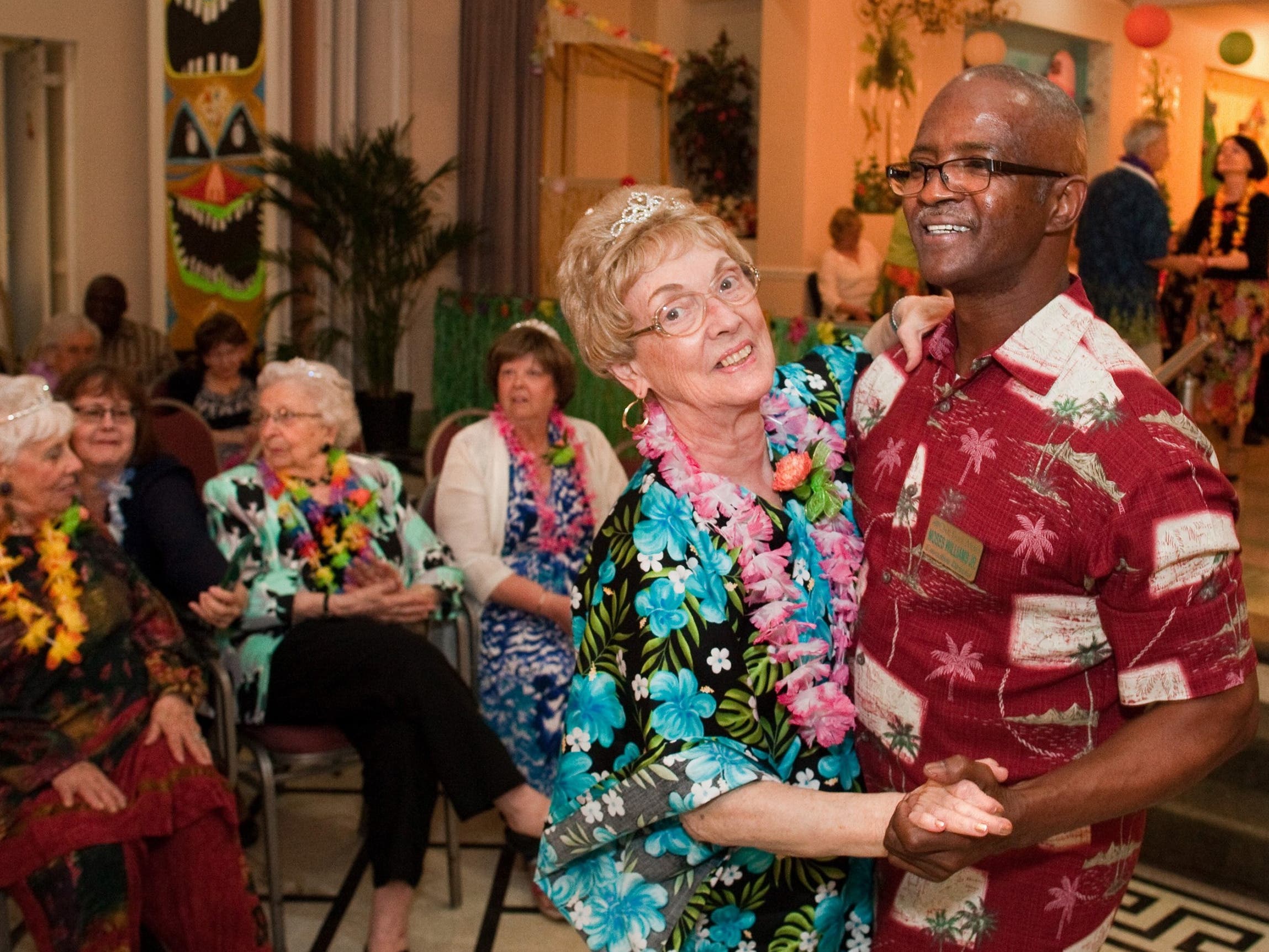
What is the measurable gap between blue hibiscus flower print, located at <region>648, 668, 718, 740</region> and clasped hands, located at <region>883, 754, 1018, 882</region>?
0.79 feet

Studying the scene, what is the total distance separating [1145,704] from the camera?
134 cm

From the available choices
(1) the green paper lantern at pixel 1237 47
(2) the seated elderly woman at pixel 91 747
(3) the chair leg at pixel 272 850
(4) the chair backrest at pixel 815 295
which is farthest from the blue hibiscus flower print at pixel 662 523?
(1) the green paper lantern at pixel 1237 47

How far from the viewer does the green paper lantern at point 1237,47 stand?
38.5 ft

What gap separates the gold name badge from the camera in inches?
55.9

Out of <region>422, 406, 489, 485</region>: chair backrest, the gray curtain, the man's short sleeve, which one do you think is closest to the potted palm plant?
the gray curtain

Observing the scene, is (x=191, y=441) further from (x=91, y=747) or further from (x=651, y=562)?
(x=651, y=562)

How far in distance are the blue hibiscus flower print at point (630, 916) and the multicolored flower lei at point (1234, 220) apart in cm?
581

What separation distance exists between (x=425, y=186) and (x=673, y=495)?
20.0 ft

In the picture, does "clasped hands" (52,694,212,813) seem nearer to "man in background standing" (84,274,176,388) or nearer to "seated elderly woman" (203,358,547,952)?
"seated elderly woman" (203,358,547,952)

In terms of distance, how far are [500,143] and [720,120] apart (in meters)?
2.58

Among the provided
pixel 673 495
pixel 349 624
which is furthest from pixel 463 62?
pixel 673 495

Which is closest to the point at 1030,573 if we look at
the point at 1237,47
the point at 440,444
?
the point at 440,444

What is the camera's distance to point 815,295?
8.94 metres

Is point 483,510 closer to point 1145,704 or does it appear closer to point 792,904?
point 792,904
